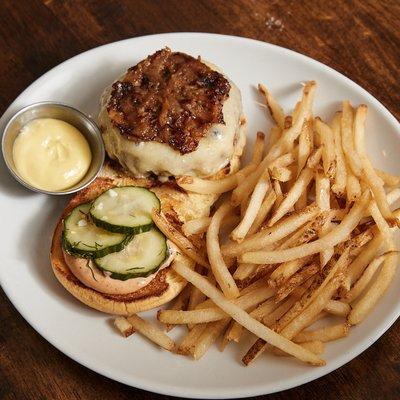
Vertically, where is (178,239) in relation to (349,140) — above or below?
below

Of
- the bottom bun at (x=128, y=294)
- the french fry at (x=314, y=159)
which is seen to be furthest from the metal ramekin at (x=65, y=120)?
the french fry at (x=314, y=159)

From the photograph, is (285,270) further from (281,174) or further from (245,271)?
(281,174)

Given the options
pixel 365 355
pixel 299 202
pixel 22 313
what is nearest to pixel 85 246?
pixel 22 313

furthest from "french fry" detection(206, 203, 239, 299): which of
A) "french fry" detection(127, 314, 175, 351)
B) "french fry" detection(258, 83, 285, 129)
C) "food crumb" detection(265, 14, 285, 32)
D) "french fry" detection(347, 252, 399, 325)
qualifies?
"food crumb" detection(265, 14, 285, 32)

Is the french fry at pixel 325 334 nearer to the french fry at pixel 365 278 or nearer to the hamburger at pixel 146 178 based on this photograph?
the french fry at pixel 365 278

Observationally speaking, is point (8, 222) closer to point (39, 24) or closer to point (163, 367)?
point (163, 367)

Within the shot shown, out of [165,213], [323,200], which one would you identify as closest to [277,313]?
[323,200]

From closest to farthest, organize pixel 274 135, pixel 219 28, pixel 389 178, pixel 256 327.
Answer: pixel 256 327
pixel 389 178
pixel 274 135
pixel 219 28
